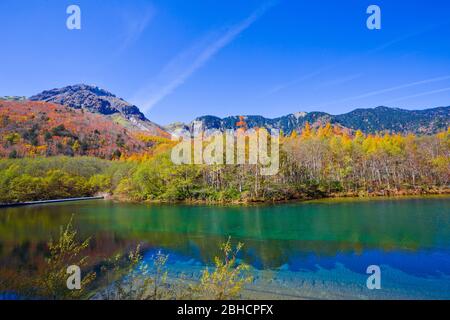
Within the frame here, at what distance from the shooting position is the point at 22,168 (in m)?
55.9

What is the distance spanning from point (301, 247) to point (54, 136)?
101023mm

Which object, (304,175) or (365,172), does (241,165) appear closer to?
(304,175)

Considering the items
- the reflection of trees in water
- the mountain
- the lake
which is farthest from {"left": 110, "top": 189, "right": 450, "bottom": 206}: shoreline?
the mountain

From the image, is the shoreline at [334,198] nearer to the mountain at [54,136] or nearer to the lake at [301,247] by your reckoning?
the lake at [301,247]

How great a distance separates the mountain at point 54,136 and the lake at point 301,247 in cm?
6839

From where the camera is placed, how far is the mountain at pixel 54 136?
81.9 m

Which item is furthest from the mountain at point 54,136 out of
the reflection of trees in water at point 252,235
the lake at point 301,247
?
the lake at point 301,247

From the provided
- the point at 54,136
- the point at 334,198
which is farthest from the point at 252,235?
the point at 54,136

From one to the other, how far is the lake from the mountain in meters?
68.4

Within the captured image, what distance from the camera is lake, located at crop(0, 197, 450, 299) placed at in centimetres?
971
